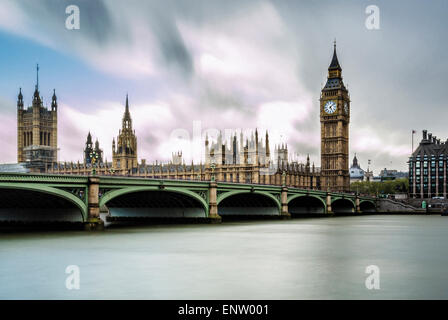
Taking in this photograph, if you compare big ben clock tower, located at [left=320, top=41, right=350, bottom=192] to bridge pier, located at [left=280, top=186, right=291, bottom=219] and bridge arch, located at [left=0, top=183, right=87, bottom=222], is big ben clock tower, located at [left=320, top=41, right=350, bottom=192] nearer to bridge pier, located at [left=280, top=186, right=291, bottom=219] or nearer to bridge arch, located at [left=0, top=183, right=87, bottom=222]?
bridge pier, located at [left=280, top=186, right=291, bottom=219]

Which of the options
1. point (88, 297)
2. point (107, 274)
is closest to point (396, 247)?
point (107, 274)

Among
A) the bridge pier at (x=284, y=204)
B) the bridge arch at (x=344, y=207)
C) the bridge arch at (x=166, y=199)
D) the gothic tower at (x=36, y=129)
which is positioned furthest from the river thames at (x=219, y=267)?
the gothic tower at (x=36, y=129)

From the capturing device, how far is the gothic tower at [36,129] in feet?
593

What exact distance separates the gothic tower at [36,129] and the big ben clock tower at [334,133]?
285ft

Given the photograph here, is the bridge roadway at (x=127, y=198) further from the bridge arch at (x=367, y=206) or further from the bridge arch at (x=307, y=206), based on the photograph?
the bridge arch at (x=367, y=206)

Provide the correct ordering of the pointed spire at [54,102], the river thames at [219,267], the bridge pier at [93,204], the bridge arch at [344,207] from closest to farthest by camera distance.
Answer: the river thames at [219,267], the bridge pier at [93,204], the bridge arch at [344,207], the pointed spire at [54,102]

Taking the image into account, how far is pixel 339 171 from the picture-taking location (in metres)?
140

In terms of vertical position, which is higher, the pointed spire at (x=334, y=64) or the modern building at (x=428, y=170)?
the pointed spire at (x=334, y=64)

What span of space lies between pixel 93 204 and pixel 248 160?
80616 millimetres

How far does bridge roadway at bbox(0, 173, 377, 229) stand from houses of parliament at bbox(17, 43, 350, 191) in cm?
3147

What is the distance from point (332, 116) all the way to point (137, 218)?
3422 inches

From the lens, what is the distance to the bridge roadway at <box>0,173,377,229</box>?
135 ft

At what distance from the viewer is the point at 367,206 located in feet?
394

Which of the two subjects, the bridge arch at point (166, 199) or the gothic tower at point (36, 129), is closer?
the bridge arch at point (166, 199)
